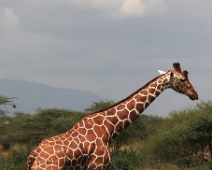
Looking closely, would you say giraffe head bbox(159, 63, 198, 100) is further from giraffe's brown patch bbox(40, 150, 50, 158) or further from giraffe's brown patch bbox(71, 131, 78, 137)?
giraffe's brown patch bbox(40, 150, 50, 158)

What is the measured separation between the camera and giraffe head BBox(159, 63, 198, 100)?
8.86 meters

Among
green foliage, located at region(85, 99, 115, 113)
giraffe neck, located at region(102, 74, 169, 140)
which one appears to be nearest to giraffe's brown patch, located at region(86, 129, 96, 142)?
giraffe neck, located at region(102, 74, 169, 140)

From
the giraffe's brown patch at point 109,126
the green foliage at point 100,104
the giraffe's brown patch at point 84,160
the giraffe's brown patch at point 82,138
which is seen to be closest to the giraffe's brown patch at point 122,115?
the giraffe's brown patch at point 109,126

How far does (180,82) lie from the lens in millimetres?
8867

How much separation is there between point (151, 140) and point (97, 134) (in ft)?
55.8

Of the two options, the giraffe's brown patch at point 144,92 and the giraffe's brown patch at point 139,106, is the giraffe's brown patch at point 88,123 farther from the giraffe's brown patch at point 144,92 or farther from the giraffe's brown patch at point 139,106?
the giraffe's brown patch at point 144,92

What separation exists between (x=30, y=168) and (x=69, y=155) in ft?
2.06

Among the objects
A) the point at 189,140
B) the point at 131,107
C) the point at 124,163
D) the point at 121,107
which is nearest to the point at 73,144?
the point at 121,107

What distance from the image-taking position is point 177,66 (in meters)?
8.89

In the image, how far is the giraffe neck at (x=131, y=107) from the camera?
8.53 metres

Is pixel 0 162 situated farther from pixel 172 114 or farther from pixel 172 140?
pixel 172 114

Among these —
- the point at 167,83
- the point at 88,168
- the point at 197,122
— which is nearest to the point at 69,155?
the point at 88,168

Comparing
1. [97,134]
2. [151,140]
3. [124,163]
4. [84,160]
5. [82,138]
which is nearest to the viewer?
[84,160]

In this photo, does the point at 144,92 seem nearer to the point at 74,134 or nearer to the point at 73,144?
the point at 74,134
